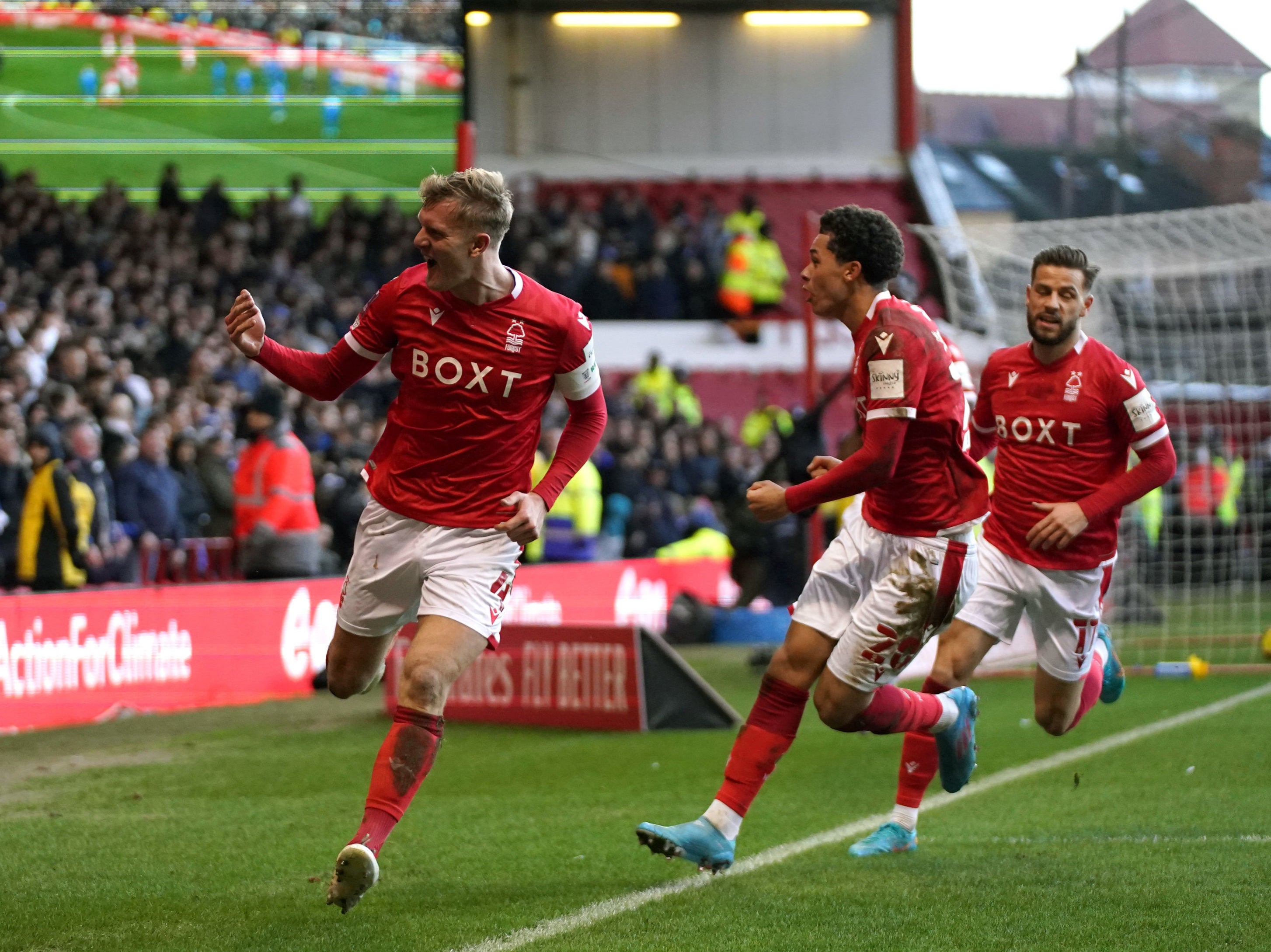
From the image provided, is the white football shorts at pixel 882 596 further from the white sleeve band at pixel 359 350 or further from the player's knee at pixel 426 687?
the white sleeve band at pixel 359 350

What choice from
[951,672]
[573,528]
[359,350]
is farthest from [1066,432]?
[573,528]

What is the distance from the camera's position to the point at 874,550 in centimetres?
595

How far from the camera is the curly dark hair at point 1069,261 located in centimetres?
670

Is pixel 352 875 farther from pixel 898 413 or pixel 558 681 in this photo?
pixel 558 681

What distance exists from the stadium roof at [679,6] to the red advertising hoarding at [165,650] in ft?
53.4

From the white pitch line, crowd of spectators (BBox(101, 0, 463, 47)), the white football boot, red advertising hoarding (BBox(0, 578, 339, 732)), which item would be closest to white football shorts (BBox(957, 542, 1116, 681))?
→ the white pitch line

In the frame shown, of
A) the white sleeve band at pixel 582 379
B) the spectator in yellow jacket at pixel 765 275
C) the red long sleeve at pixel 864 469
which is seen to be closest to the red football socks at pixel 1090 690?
the red long sleeve at pixel 864 469

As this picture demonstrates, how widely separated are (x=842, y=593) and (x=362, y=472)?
69.8 inches

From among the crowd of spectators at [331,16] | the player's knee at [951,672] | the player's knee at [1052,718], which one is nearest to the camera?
the player's knee at [951,672]

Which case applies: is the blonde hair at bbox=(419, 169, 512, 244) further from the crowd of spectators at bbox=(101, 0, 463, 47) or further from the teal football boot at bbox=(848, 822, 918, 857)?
the crowd of spectators at bbox=(101, 0, 463, 47)

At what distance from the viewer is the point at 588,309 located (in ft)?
82.2

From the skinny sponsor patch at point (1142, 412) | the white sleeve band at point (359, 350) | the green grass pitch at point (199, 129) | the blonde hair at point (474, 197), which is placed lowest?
the skinny sponsor patch at point (1142, 412)

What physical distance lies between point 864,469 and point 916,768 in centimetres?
154

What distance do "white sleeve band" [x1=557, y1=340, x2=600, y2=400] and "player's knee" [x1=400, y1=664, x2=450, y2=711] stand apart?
3.49 feet
